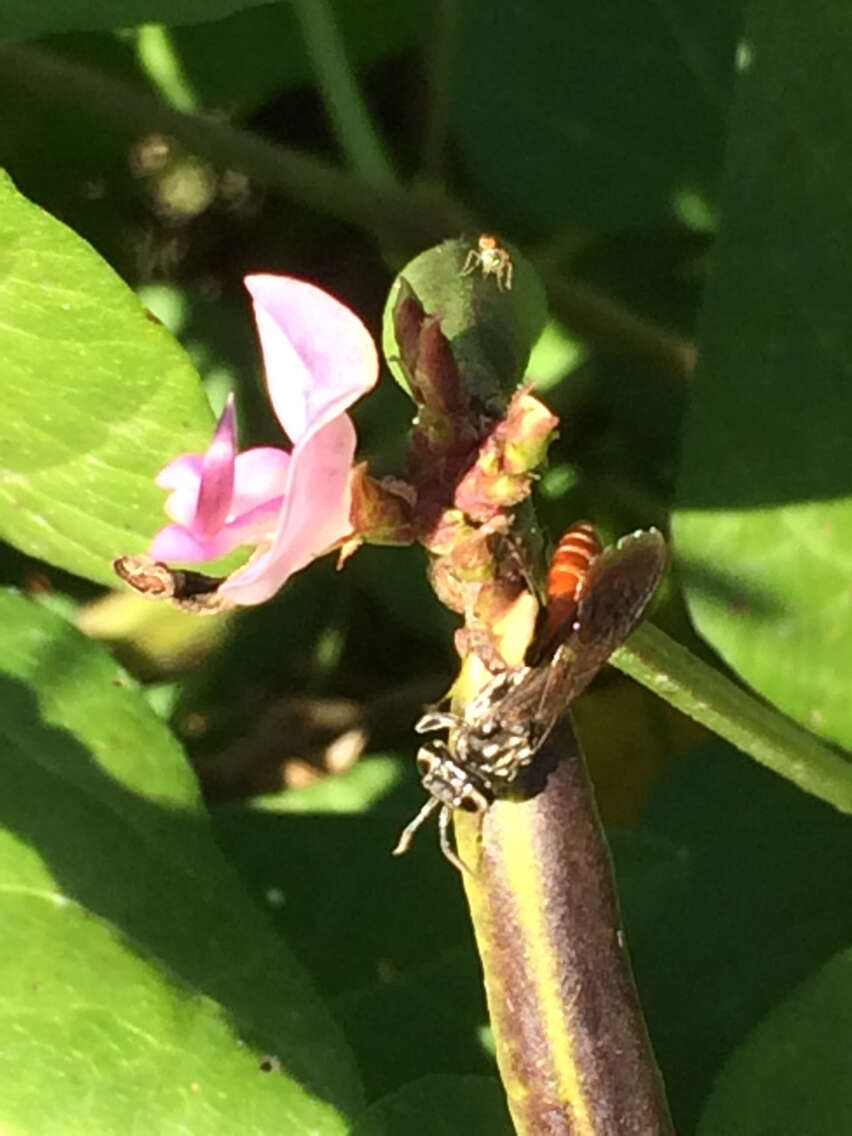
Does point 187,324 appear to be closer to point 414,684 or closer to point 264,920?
point 414,684

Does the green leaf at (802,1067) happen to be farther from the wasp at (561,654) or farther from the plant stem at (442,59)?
the plant stem at (442,59)

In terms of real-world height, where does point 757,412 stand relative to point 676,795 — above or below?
above

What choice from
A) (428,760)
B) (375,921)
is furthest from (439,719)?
(375,921)

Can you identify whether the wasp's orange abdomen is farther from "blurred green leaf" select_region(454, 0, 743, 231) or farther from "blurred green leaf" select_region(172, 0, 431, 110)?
"blurred green leaf" select_region(172, 0, 431, 110)

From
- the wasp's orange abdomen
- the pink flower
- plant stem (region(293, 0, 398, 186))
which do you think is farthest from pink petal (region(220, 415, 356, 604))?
plant stem (region(293, 0, 398, 186))

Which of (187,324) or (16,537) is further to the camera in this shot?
(187,324)

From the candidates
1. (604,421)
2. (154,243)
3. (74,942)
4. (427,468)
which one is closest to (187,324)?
(154,243)

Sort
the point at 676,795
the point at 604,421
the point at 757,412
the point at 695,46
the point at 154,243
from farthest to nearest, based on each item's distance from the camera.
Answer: the point at 154,243, the point at 604,421, the point at 695,46, the point at 676,795, the point at 757,412
